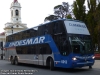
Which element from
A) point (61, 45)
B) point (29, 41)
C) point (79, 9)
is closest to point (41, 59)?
point (29, 41)

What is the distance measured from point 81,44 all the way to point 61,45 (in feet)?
5.00

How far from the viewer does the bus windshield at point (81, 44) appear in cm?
1492

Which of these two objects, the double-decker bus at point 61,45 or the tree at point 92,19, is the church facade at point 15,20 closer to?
the tree at point 92,19

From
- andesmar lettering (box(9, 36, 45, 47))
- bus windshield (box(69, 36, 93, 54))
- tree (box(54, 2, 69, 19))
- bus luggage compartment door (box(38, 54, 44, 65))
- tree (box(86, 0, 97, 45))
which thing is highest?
tree (box(54, 2, 69, 19))

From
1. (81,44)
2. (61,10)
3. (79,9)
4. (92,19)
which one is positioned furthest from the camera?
(61,10)

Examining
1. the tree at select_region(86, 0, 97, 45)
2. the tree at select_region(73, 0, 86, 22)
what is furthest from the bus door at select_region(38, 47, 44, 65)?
the tree at select_region(73, 0, 86, 22)

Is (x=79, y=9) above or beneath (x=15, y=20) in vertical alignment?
→ beneath

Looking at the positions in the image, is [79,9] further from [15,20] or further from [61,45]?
[15,20]

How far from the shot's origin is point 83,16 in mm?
32875

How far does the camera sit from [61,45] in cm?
1576

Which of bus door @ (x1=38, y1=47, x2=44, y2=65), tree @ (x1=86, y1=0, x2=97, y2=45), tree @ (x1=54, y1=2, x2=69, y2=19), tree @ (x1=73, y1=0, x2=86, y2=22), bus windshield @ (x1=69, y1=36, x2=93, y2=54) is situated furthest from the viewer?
tree @ (x1=54, y1=2, x2=69, y2=19)

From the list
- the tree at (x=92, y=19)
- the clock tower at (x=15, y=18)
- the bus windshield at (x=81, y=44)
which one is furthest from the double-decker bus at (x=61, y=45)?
the clock tower at (x=15, y=18)

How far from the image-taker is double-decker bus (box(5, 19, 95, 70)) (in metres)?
15.0

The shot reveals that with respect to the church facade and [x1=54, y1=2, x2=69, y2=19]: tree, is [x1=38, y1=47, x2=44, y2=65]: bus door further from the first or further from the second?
the church facade
